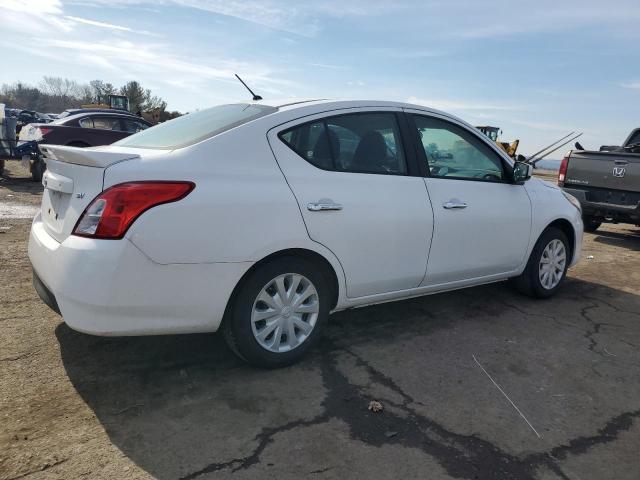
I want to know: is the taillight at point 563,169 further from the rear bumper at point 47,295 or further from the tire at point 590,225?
the rear bumper at point 47,295

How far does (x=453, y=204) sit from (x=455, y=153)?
1.58 ft

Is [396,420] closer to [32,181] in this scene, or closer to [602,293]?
[602,293]

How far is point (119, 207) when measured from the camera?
2604mm

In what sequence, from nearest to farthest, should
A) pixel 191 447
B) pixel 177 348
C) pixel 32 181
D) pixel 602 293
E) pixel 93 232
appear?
pixel 191 447
pixel 93 232
pixel 177 348
pixel 602 293
pixel 32 181

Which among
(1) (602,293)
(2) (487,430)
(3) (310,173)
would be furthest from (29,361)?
(1) (602,293)

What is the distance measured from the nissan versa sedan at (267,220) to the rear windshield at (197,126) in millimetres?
20

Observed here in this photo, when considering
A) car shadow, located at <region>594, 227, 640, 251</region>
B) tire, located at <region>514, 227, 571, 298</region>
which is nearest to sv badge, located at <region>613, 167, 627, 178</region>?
car shadow, located at <region>594, 227, 640, 251</region>

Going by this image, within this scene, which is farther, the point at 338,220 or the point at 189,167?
the point at 338,220

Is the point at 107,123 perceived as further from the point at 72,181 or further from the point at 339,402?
the point at 339,402

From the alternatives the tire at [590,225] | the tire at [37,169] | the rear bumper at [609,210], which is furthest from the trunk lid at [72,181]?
the tire at [37,169]

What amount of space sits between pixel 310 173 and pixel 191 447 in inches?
66.8

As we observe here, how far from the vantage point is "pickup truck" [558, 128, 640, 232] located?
7844mm

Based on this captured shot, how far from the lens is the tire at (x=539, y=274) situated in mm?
4840

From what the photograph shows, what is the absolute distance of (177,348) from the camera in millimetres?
3475
